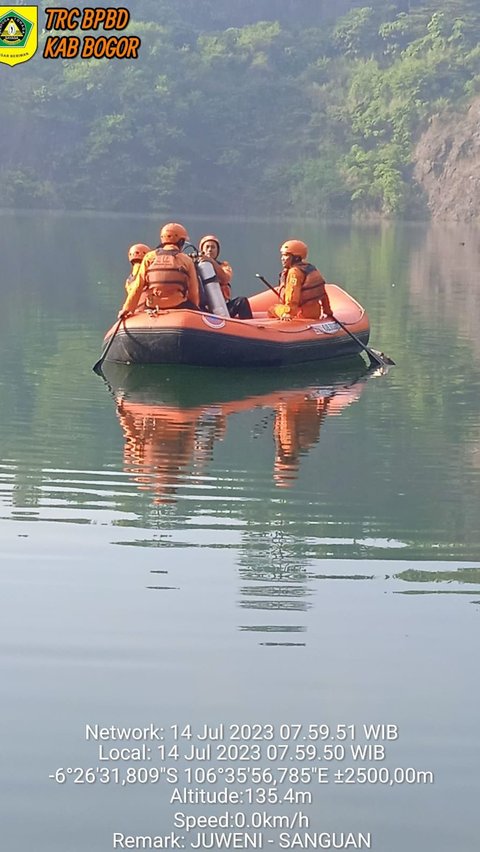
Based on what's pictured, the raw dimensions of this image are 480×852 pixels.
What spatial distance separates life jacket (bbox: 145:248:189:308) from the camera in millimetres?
13078

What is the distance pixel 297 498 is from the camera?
26.9 ft

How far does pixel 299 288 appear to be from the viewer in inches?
544

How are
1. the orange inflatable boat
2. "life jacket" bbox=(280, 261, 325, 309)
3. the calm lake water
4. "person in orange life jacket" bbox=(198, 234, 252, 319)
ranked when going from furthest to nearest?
"life jacket" bbox=(280, 261, 325, 309), "person in orange life jacket" bbox=(198, 234, 252, 319), the orange inflatable boat, the calm lake water

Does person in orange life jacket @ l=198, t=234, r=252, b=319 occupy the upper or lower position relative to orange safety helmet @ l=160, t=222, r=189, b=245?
lower

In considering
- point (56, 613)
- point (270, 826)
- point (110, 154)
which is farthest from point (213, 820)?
point (110, 154)

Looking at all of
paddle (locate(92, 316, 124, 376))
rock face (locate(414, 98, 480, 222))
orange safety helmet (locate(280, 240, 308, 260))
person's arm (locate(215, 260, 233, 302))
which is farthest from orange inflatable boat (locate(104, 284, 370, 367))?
rock face (locate(414, 98, 480, 222))

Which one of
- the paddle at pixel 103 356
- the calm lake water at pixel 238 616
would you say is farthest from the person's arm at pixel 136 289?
the calm lake water at pixel 238 616

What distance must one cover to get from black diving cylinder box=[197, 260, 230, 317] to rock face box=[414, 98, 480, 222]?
51.1 m

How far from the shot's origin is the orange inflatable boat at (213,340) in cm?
1286

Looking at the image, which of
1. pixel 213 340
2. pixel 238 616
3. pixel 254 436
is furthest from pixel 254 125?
pixel 238 616

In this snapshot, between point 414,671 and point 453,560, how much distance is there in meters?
1.56

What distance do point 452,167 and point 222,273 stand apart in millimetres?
52447

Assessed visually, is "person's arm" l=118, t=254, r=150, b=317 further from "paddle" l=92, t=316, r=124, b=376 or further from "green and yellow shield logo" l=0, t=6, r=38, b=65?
"green and yellow shield logo" l=0, t=6, r=38, b=65

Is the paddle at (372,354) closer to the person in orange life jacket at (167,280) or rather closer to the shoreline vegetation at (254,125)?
the person in orange life jacket at (167,280)
